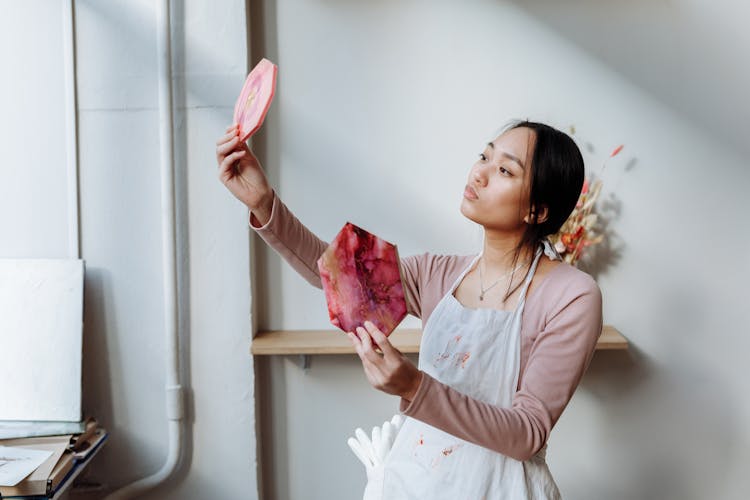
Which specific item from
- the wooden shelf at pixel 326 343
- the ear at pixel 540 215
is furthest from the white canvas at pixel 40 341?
the ear at pixel 540 215

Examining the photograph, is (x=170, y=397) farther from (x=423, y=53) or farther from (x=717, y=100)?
(x=717, y=100)

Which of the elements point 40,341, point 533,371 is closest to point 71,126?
point 40,341

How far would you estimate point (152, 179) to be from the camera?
7.00ft

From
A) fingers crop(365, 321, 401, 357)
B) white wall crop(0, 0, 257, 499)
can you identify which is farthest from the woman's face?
white wall crop(0, 0, 257, 499)

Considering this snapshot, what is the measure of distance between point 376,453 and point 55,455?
2.85 ft

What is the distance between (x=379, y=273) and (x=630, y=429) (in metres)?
1.42

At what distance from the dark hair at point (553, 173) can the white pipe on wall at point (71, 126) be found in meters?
1.36

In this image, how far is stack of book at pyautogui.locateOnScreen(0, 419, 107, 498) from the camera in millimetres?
1709

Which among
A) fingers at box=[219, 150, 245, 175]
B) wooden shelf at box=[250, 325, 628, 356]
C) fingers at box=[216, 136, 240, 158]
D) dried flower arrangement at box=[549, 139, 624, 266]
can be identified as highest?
fingers at box=[216, 136, 240, 158]

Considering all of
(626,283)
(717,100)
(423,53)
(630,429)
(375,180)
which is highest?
(423,53)

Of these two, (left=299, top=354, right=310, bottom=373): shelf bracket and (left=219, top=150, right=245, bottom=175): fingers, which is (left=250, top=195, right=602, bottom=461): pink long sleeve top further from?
(left=299, top=354, right=310, bottom=373): shelf bracket

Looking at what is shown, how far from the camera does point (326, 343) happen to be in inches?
83.7

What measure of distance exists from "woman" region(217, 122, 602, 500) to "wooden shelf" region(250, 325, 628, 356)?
53cm

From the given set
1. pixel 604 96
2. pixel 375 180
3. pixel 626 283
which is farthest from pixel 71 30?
pixel 626 283
